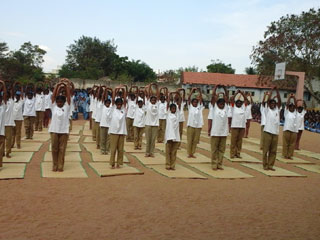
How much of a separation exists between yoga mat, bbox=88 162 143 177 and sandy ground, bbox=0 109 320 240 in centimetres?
23

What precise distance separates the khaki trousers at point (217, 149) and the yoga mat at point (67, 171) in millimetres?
3129

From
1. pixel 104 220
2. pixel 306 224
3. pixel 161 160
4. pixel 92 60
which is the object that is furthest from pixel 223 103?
pixel 92 60

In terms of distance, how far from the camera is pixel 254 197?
646 centimetres

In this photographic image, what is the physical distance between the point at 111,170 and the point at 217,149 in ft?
8.69

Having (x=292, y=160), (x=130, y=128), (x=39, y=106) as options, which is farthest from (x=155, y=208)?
(x=39, y=106)

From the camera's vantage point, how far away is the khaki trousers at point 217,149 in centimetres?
866

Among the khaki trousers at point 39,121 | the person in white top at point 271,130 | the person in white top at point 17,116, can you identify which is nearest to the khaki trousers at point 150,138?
the person in white top at point 271,130

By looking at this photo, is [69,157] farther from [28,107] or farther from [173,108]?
[28,107]

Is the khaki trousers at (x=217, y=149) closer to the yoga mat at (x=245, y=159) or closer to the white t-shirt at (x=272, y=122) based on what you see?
the white t-shirt at (x=272, y=122)

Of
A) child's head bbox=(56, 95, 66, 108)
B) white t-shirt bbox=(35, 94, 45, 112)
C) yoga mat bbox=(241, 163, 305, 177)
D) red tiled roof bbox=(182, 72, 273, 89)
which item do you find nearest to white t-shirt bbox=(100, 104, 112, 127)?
child's head bbox=(56, 95, 66, 108)

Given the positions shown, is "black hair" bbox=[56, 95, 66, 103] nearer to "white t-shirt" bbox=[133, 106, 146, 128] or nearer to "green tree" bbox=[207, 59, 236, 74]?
"white t-shirt" bbox=[133, 106, 146, 128]

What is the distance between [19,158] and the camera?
900 centimetres

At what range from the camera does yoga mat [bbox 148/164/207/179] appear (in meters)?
7.84

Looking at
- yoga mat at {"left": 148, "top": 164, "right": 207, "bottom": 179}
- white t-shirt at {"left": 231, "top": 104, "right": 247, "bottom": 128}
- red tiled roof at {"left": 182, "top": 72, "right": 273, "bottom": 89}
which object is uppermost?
red tiled roof at {"left": 182, "top": 72, "right": 273, "bottom": 89}
